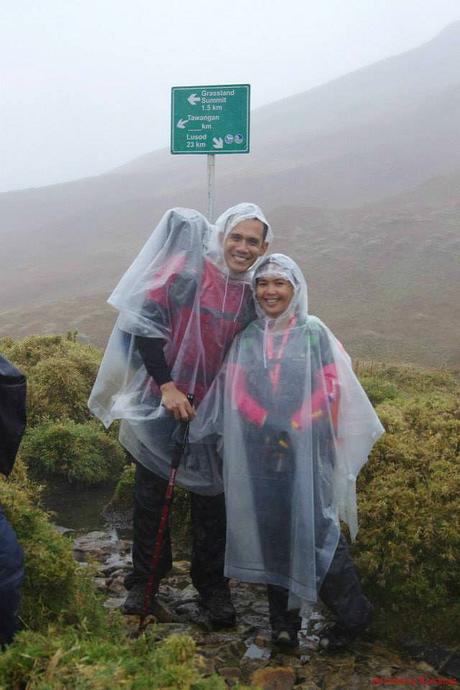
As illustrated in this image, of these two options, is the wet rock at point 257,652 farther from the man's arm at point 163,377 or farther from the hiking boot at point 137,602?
the man's arm at point 163,377

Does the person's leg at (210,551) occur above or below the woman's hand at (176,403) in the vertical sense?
below

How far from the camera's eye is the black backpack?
2.63 meters

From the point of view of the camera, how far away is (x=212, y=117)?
6180 millimetres

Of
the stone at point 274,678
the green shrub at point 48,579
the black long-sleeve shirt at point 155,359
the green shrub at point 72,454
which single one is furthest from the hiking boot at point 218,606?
the green shrub at point 72,454

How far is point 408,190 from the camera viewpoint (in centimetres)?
3794

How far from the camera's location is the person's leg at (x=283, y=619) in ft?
11.2

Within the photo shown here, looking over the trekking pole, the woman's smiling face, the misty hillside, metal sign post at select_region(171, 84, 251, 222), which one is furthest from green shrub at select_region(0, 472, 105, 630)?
the misty hillside

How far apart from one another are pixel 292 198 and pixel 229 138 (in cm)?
3471

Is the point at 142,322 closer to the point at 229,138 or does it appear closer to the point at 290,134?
the point at 229,138

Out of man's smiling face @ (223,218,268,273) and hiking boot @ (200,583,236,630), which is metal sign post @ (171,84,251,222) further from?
hiking boot @ (200,583,236,630)

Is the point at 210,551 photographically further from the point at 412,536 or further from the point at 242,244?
the point at 242,244

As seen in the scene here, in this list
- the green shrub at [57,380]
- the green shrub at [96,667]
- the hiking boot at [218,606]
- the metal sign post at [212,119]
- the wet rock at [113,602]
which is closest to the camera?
the green shrub at [96,667]

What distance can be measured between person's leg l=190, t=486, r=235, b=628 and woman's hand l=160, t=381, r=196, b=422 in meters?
0.57

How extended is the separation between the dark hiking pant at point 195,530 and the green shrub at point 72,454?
2211 mm
